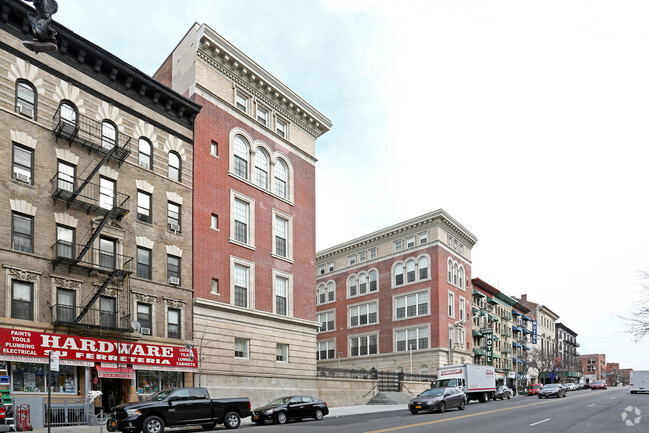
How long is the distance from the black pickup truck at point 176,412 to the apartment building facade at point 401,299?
143 ft

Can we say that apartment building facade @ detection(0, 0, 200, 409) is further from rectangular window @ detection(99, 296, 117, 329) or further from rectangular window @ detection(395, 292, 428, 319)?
rectangular window @ detection(395, 292, 428, 319)

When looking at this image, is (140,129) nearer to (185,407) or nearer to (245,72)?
(245,72)

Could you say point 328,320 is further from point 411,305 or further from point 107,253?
point 107,253

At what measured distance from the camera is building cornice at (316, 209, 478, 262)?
66625 mm

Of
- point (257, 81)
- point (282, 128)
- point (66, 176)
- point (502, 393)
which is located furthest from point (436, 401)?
point (502, 393)

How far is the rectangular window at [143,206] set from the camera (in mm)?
30312

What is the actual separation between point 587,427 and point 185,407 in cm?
1434

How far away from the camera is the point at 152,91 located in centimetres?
3173

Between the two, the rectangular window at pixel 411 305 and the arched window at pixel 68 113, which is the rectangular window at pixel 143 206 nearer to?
the arched window at pixel 68 113

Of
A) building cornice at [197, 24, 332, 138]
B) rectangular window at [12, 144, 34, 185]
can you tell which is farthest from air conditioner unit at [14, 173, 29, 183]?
building cornice at [197, 24, 332, 138]

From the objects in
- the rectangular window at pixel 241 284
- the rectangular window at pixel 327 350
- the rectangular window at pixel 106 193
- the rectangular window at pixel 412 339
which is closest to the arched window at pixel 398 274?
the rectangular window at pixel 412 339

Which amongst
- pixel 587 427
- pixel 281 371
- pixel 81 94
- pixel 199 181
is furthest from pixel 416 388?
pixel 81 94

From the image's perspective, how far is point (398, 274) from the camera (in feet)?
233

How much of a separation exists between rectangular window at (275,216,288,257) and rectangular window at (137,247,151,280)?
11.3 m
